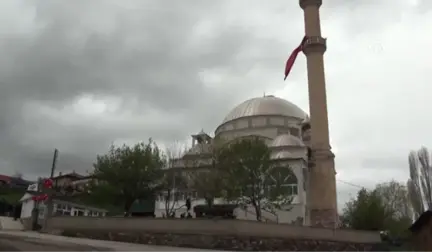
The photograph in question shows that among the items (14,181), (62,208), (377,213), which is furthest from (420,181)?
(14,181)

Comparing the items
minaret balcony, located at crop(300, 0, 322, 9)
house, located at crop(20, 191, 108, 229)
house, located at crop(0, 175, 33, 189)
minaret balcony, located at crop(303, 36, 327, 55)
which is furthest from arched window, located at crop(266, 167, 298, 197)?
house, located at crop(0, 175, 33, 189)

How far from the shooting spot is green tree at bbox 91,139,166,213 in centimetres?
3294

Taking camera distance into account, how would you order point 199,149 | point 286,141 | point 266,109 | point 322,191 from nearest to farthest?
point 322,191 < point 199,149 < point 286,141 < point 266,109

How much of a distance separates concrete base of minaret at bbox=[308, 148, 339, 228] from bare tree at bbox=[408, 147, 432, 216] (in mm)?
10154

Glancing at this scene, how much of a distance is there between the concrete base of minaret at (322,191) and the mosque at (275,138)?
1126 millimetres

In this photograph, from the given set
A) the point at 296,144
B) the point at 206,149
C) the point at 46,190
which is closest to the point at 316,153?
the point at 296,144

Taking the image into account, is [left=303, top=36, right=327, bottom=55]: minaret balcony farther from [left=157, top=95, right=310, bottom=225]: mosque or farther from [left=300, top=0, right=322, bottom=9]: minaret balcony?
[left=157, top=95, right=310, bottom=225]: mosque

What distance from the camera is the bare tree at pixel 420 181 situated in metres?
41.5

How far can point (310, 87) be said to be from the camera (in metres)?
39.9

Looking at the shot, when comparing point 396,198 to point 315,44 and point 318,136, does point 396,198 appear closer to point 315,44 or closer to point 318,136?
point 318,136

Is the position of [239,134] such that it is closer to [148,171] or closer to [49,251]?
[148,171]

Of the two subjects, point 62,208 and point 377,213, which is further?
point 62,208

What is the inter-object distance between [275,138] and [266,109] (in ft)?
19.5

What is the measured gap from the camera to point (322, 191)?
121ft
